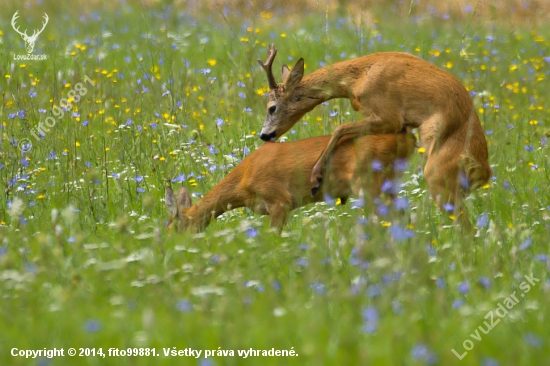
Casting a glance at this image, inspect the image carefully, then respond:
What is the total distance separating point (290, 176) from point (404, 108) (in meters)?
0.94

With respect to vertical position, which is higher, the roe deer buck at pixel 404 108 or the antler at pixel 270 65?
the antler at pixel 270 65

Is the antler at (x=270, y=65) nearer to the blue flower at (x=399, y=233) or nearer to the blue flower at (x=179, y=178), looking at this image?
the blue flower at (x=179, y=178)

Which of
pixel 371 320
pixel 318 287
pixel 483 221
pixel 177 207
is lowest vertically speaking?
pixel 371 320

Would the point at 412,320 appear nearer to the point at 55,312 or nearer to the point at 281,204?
the point at 55,312

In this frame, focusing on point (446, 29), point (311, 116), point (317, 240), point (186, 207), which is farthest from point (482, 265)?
point (446, 29)

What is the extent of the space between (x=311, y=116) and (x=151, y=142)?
1808 mm

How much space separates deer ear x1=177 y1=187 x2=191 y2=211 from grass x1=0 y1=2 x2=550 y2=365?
0.18 metres

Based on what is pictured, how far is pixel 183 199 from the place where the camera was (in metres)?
6.39

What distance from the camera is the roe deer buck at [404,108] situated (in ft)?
20.3

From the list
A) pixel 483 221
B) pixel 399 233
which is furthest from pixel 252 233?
pixel 483 221

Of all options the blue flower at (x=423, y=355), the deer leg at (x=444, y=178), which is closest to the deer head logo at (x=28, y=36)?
the deer leg at (x=444, y=178)

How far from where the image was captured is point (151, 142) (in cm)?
768

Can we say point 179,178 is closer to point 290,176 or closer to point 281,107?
point 290,176

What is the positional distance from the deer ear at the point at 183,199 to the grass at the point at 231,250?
183mm
